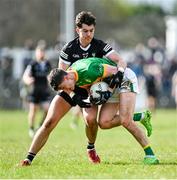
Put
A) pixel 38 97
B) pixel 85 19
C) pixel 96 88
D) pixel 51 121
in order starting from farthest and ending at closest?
A: pixel 38 97 < pixel 51 121 < pixel 85 19 < pixel 96 88

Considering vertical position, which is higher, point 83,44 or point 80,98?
point 83,44

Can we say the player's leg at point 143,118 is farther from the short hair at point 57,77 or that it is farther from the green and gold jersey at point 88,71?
the short hair at point 57,77

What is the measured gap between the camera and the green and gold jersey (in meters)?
11.3

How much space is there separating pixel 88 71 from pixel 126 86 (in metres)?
0.87

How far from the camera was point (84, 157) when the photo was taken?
13.3 metres

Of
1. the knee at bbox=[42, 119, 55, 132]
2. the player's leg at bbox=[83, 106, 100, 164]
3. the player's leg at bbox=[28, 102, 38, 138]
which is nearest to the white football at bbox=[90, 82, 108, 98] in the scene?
the player's leg at bbox=[83, 106, 100, 164]

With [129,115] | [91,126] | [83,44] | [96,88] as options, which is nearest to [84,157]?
[91,126]

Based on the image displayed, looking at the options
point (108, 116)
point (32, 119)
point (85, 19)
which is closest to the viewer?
point (85, 19)

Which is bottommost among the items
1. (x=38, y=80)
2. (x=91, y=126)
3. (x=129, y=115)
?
(x=38, y=80)

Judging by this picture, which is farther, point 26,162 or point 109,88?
point 26,162

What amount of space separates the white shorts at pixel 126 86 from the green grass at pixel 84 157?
99cm

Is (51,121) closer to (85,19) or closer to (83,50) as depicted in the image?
(83,50)

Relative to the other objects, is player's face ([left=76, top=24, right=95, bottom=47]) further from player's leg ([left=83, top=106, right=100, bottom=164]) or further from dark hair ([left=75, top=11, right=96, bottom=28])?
player's leg ([left=83, top=106, right=100, bottom=164])

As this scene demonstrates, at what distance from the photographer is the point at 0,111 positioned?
35062mm
